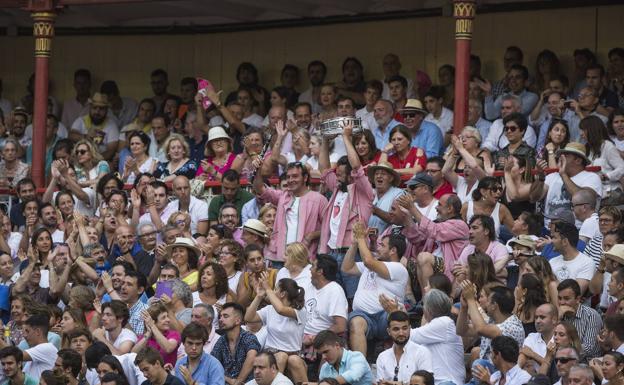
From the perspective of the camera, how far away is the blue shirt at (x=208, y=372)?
16.5 metres

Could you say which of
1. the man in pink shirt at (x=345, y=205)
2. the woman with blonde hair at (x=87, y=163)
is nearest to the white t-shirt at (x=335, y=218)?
the man in pink shirt at (x=345, y=205)

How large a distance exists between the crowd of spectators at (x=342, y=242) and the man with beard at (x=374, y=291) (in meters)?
0.02

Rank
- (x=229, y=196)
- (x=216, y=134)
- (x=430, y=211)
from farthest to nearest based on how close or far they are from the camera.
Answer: (x=216, y=134)
(x=229, y=196)
(x=430, y=211)

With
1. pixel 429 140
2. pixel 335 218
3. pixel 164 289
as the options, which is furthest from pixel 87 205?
pixel 164 289

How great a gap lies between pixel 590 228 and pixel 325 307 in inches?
113

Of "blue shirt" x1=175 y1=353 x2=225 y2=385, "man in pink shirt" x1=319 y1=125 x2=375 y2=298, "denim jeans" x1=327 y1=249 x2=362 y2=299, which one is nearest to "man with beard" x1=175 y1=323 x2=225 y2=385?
"blue shirt" x1=175 y1=353 x2=225 y2=385

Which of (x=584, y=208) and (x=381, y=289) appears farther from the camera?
(x=584, y=208)

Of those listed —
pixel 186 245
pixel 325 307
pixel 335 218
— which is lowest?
pixel 325 307

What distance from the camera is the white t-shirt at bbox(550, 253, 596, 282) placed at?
1723 cm

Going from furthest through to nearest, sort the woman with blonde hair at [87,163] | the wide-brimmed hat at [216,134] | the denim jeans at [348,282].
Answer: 1. the woman with blonde hair at [87,163]
2. the wide-brimmed hat at [216,134]
3. the denim jeans at [348,282]

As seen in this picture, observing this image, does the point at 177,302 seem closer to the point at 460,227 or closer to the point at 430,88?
the point at 460,227

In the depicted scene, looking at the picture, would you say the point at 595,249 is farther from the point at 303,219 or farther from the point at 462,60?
the point at 462,60

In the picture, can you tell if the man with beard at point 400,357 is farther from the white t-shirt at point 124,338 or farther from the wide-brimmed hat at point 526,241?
the white t-shirt at point 124,338

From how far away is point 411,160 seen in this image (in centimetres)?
2022
